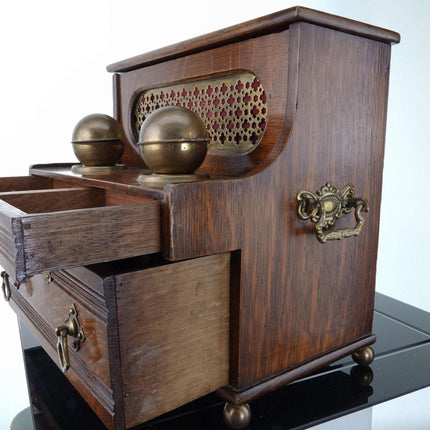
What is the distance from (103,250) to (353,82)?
0.66m

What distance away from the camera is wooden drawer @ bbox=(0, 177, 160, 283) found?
2.13 ft

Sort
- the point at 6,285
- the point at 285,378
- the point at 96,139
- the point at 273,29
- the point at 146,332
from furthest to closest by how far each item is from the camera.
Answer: the point at 6,285 → the point at 96,139 → the point at 285,378 → the point at 273,29 → the point at 146,332

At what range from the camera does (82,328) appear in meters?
0.85

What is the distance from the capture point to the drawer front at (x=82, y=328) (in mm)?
791

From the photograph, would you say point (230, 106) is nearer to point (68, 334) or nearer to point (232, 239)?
point (232, 239)

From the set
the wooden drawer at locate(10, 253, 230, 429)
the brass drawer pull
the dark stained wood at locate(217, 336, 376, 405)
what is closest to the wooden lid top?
the brass drawer pull

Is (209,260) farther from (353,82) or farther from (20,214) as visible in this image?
(353,82)

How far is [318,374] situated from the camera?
1.19 m

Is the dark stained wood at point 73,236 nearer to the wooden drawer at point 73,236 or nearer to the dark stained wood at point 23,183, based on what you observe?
the wooden drawer at point 73,236

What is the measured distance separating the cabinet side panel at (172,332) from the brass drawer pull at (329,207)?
208 millimetres

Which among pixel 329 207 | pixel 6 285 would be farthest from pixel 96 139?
pixel 329 207

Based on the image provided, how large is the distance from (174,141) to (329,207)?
14.9 inches

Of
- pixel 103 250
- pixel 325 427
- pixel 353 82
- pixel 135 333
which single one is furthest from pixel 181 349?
pixel 353 82

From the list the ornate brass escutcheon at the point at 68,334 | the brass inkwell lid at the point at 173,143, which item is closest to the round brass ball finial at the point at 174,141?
the brass inkwell lid at the point at 173,143
